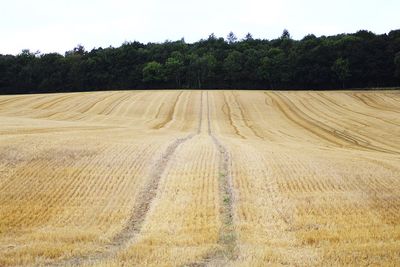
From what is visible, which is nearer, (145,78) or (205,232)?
(205,232)

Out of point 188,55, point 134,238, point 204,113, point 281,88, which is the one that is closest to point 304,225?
point 134,238

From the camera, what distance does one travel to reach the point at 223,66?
109750 millimetres

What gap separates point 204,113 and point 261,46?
63009 mm

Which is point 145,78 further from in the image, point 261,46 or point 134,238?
point 134,238

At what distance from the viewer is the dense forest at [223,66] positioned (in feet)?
313

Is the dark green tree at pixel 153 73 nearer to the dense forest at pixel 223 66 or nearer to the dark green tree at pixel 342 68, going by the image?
the dense forest at pixel 223 66

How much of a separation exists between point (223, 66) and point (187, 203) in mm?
93355

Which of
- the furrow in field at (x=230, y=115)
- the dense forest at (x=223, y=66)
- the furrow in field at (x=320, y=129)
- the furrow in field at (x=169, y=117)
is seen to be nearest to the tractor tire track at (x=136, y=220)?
the furrow in field at (x=230, y=115)

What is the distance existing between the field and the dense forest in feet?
199

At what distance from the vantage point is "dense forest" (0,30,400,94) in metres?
95.5

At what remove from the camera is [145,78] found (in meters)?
110

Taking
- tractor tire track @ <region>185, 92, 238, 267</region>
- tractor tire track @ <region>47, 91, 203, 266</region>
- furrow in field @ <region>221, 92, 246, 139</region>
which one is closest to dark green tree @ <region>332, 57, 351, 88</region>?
furrow in field @ <region>221, 92, 246, 139</region>

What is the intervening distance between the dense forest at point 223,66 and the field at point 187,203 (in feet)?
199

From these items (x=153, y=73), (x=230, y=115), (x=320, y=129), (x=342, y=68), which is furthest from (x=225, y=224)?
(x=153, y=73)
